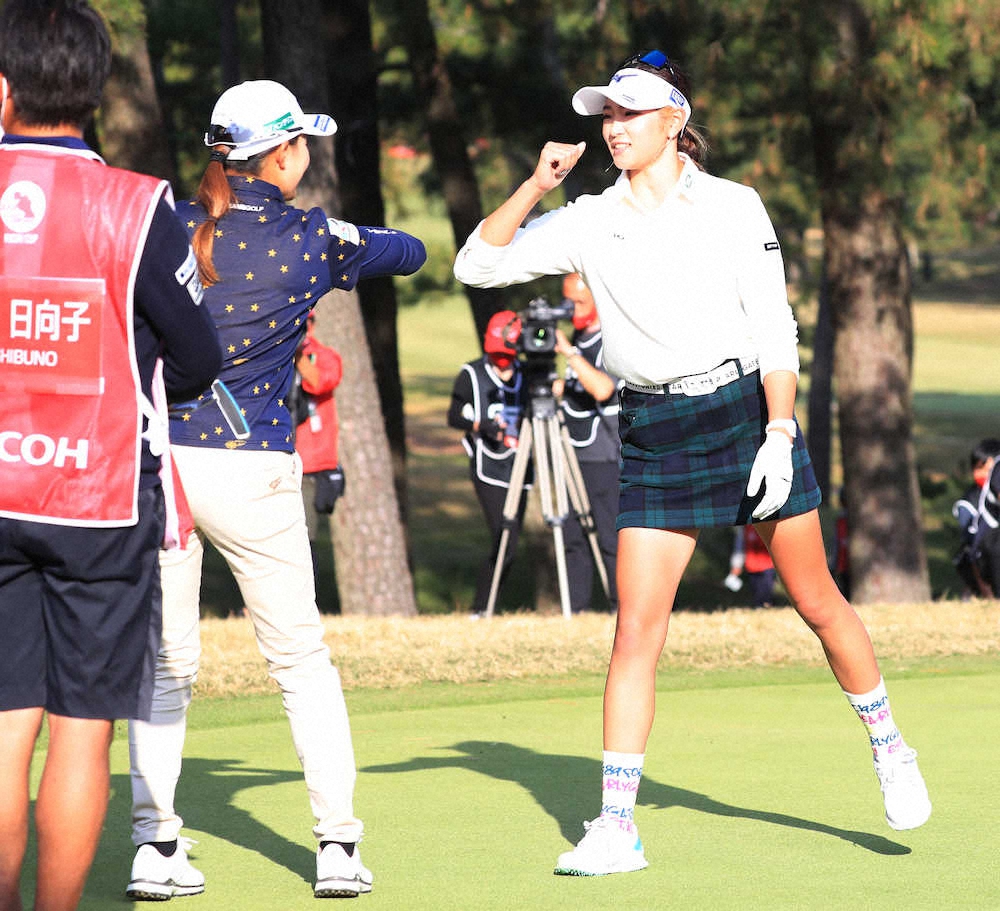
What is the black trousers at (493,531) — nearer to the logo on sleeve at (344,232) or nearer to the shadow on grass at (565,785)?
the shadow on grass at (565,785)

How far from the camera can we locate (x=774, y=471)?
395 cm

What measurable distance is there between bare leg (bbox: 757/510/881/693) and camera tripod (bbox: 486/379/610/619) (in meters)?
5.09

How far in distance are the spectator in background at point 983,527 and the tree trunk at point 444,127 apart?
12.7 feet

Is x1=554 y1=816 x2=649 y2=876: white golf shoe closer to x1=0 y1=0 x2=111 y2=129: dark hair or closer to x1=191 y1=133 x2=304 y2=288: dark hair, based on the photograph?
x1=191 y1=133 x2=304 y2=288: dark hair

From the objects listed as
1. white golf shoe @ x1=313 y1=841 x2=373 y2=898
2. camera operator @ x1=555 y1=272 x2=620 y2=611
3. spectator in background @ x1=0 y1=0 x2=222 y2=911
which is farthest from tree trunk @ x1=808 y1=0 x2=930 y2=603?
spectator in background @ x1=0 y1=0 x2=222 y2=911

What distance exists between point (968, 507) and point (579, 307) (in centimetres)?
394

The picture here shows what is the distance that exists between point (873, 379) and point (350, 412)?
4.02 metres

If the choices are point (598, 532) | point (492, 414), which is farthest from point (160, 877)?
point (492, 414)

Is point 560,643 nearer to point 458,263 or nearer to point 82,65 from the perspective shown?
point 458,263

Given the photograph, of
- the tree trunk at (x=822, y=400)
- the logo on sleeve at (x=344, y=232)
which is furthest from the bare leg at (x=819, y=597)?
the tree trunk at (x=822, y=400)

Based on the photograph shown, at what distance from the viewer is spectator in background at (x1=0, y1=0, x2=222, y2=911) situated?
283cm

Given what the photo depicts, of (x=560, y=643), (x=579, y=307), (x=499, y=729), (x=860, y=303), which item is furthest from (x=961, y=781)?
(x=860, y=303)

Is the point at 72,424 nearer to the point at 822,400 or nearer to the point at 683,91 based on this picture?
the point at 683,91

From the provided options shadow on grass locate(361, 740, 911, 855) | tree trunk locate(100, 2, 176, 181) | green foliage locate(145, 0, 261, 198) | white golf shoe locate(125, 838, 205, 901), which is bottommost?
shadow on grass locate(361, 740, 911, 855)
